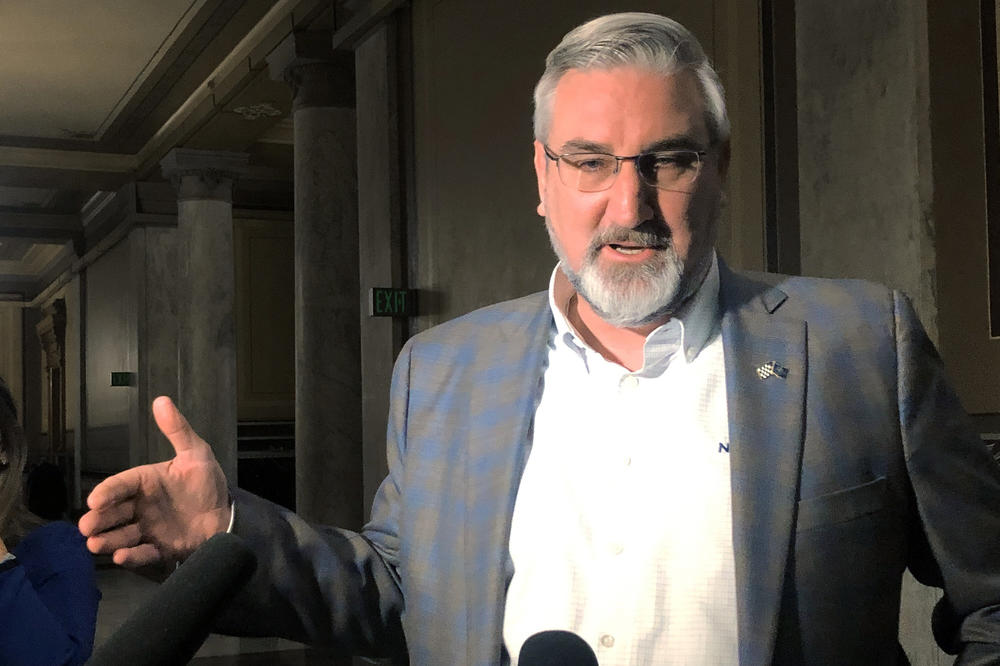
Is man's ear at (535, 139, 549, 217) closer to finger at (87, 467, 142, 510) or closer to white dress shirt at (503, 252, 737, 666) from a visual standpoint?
white dress shirt at (503, 252, 737, 666)

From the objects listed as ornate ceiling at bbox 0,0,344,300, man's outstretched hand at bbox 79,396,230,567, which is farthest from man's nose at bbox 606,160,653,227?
ornate ceiling at bbox 0,0,344,300

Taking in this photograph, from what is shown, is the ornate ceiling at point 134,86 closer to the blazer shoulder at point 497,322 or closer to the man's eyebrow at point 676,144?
the blazer shoulder at point 497,322

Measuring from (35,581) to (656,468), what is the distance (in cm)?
176

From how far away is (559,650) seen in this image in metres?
1.08

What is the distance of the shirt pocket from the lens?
1.56 meters

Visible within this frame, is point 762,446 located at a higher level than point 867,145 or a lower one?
lower

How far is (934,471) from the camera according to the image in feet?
5.17

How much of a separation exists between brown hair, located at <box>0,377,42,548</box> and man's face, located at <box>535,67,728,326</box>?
1.76 m

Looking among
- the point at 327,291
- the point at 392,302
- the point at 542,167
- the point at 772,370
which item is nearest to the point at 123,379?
the point at 327,291

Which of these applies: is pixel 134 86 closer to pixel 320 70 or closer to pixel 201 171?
pixel 201 171

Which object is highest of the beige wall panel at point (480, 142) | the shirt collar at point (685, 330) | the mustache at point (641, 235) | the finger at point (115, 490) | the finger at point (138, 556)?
the beige wall panel at point (480, 142)

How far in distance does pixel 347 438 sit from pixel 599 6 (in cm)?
406

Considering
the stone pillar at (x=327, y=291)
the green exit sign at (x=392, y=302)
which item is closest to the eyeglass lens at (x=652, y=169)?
the green exit sign at (x=392, y=302)

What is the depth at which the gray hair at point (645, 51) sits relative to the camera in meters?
1.67
